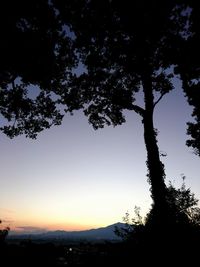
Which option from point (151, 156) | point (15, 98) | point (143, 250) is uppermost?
point (15, 98)

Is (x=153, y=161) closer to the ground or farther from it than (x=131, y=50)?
closer to the ground

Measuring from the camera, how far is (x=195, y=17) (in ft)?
73.1

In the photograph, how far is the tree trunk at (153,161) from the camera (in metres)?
20.5

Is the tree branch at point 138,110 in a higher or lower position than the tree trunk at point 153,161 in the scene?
higher

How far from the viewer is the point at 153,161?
2219cm

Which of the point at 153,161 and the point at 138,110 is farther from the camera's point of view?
the point at 138,110

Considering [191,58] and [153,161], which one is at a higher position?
[191,58]

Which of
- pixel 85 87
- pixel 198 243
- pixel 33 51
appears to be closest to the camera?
pixel 198 243

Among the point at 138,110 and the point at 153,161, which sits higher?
the point at 138,110

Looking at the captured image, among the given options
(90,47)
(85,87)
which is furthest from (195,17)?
(85,87)

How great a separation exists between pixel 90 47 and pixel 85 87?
10.6ft

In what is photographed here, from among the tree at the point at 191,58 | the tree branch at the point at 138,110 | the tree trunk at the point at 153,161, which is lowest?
the tree trunk at the point at 153,161

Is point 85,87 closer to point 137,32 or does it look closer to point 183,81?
point 137,32

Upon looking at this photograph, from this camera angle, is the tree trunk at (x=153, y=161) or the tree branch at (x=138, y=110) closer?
the tree trunk at (x=153, y=161)
